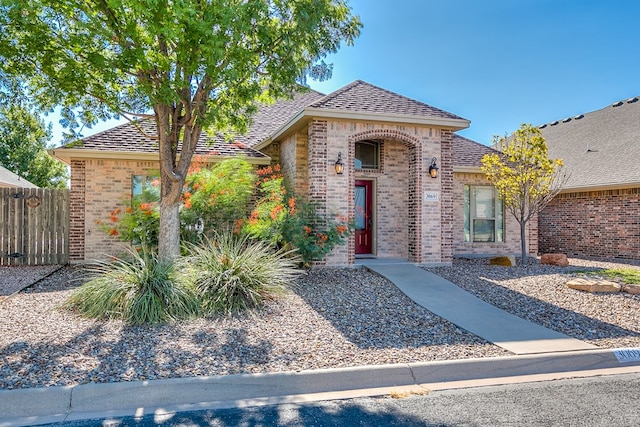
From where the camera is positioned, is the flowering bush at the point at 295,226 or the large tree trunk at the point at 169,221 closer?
the large tree trunk at the point at 169,221

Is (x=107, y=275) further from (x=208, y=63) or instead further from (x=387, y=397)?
(x=387, y=397)

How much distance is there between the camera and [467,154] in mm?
14523

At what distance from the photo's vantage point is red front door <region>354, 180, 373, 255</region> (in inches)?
466

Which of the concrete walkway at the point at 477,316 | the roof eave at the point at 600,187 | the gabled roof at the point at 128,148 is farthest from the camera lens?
the roof eave at the point at 600,187

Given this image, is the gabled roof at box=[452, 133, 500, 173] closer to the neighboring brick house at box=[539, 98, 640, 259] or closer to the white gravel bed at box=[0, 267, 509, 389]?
the neighboring brick house at box=[539, 98, 640, 259]

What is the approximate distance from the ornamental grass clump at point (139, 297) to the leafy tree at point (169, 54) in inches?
37.7

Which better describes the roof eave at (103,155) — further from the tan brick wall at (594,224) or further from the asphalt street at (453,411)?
the tan brick wall at (594,224)

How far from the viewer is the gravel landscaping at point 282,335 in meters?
4.37

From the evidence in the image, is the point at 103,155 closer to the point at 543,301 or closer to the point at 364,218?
the point at 364,218

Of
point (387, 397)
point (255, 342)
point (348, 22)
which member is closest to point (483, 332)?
point (387, 397)

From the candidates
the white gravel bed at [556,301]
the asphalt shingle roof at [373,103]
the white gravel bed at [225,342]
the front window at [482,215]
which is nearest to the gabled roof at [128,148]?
the asphalt shingle roof at [373,103]

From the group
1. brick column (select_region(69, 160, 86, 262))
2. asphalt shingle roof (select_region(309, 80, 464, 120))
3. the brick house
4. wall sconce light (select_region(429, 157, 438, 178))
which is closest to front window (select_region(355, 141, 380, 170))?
the brick house

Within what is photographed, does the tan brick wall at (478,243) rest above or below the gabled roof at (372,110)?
below

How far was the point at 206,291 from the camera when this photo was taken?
6367mm
